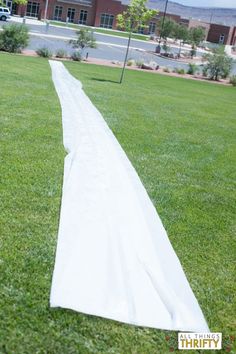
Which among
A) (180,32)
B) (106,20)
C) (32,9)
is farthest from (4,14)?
(106,20)

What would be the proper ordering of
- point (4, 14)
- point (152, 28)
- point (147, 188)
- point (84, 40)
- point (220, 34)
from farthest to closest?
point (220, 34), point (152, 28), point (4, 14), point (84, 40), point (147, 188)

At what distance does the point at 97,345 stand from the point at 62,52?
25021 mm

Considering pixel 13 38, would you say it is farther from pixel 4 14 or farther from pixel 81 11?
pixel 81 11

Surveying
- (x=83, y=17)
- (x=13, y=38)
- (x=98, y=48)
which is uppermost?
(x=83, y=17)

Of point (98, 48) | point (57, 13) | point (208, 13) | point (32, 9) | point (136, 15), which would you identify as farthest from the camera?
point (208, 13)

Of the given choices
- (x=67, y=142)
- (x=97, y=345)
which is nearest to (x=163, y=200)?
(x=67, y=142)

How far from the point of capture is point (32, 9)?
63.1 m

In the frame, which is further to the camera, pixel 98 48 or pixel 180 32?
pixel 180 32

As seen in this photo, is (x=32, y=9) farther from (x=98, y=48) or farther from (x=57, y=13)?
(x=98, y=48)

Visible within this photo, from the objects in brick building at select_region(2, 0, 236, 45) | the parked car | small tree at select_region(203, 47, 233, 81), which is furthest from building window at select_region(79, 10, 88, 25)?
small tree at select_region(203, 47, 233, 81)

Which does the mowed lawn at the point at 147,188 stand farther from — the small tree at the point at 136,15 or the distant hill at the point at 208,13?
the distant hill at the point at 208,13

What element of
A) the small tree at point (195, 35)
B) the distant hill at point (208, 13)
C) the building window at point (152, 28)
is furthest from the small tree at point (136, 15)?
the distant hill at point (208, 13)

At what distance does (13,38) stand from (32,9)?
139 ft

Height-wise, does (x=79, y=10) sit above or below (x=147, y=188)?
above
